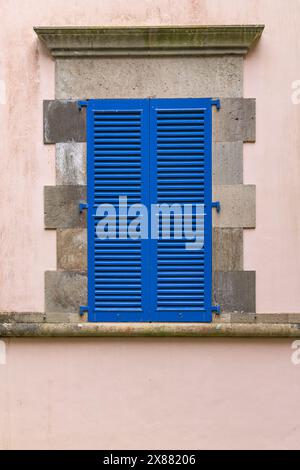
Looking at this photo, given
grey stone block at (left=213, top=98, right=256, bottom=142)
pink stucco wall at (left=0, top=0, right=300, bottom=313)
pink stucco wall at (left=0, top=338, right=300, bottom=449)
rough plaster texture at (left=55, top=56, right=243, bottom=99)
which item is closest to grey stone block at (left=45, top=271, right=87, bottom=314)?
pink stucco wall at (left=0, top=0, right=300, bottom=313)

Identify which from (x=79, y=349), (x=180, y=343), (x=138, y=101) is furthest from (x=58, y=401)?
(x=138, y=101)

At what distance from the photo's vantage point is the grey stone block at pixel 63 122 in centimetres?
410

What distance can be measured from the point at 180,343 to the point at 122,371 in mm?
554

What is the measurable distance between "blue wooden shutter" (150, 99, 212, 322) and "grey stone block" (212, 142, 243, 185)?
3.0 inches

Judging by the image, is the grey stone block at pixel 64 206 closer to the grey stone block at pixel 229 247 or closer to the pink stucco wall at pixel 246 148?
the pink stucco wall at pixel 246 148

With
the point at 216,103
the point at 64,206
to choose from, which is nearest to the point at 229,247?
the point at 216,103

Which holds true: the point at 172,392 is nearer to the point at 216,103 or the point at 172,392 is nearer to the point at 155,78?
the point at 216,103

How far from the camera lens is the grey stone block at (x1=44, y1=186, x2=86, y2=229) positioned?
162 inches

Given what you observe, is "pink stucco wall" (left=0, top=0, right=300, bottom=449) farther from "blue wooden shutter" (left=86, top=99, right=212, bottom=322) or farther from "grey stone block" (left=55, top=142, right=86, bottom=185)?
"blue wooden shutter" (left=86, top=99, right=212, bottom=322)

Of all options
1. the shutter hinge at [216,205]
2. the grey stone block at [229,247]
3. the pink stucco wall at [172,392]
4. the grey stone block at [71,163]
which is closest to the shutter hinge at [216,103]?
the shutter hinge at [216,205]

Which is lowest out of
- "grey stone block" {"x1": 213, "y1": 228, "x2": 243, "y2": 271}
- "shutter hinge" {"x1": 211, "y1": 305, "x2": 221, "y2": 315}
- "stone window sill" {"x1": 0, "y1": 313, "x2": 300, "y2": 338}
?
"stone window sill" {"x1": 0, "y1": 313, "x2": 300, "y2": 338}

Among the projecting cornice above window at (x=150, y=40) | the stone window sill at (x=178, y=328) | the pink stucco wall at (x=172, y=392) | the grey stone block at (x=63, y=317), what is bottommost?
the pink stucco wall at (x=172, y=392)

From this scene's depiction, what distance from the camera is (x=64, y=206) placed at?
4.11m

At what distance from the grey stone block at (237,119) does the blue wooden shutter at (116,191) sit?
65cm
